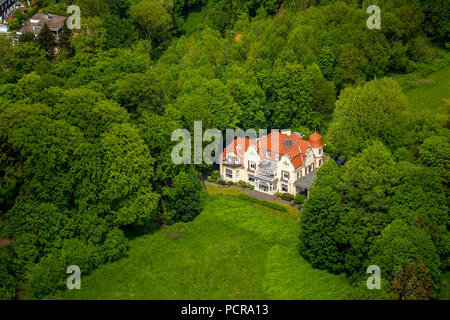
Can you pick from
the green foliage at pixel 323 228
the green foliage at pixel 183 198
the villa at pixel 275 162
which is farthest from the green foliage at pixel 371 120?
the green foliage at pixel 183 198

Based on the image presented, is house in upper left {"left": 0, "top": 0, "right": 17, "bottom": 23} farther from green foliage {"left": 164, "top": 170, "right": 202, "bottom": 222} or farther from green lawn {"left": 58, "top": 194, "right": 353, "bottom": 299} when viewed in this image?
green lawn {"left": 58, "top": 194, "right": 353, "bottom": 299}

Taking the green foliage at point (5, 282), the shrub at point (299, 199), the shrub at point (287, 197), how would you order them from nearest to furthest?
the green foliage at point (5, 282) < the shrub at point (299, 199) < the shrub at point (287, 197)

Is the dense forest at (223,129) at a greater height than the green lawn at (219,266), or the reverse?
the dense forest at (223,129)

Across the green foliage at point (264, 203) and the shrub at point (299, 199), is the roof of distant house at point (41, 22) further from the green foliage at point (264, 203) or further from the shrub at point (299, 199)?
the shrub at point (299, 199)

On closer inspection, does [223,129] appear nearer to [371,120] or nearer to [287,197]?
[287,197]

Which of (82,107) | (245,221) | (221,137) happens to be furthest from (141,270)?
(221,137)

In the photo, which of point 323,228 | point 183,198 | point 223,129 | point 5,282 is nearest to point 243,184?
point 223,129

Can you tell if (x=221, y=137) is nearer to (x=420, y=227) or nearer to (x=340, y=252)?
(x=340, y=252)
